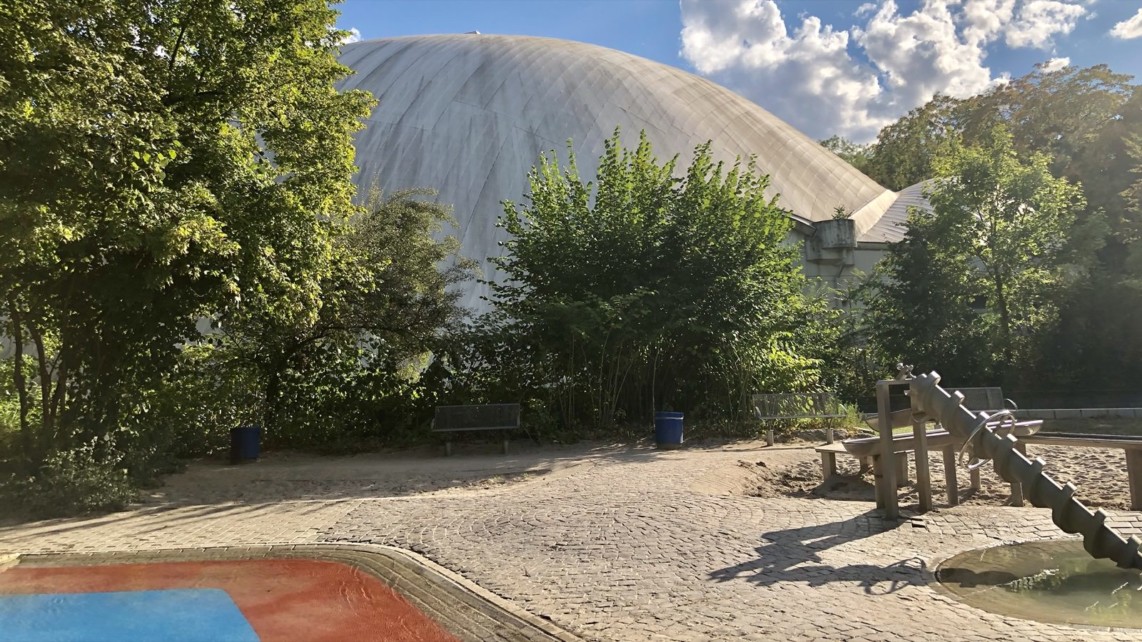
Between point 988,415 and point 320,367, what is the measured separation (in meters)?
11.5

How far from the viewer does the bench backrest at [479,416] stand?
12953 millimetres

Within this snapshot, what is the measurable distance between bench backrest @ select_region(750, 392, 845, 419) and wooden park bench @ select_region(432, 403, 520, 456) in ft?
15.6

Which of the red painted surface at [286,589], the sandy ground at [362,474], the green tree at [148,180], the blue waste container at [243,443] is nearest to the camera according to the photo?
the red painted surface at [286,589]

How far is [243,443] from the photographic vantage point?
38.9 ft

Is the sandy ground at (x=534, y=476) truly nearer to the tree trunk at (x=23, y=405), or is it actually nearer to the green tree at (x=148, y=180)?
the tree trunk at (x=23, y=405)

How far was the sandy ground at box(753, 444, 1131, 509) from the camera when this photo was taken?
7793 mm

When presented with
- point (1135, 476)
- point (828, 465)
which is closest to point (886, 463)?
point (1135, 476)

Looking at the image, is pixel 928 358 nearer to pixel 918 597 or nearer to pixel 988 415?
pixel 988 415

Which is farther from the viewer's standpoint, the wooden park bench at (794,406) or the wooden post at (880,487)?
the wooden park bench at (794,406)

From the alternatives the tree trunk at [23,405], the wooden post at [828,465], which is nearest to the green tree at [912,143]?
the wooden post at [828,465]

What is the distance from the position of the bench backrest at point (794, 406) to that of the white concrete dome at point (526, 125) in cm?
1141

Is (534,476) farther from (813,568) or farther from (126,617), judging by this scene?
(126,617)

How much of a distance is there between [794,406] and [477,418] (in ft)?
20.3

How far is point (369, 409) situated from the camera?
1384 cm
